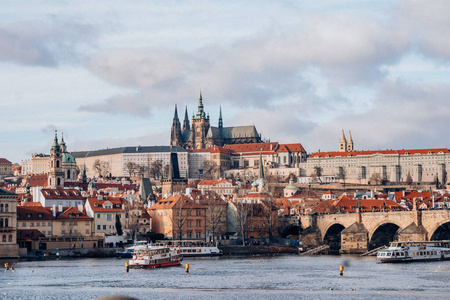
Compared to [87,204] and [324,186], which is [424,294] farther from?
[324,186]

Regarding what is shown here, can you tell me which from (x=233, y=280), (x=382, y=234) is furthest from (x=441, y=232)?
(x=233, y=280)

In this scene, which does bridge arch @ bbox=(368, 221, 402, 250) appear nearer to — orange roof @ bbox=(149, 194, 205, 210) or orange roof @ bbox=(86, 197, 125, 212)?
orange roof @ bbox=(149, 194, 205, 210)

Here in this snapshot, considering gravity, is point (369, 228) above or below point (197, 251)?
above

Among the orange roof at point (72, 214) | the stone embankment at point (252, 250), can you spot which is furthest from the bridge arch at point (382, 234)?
the orange roof at point (72, 214)

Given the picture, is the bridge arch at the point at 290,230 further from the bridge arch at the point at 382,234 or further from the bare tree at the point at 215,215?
the bridge arch at the point at 382,234

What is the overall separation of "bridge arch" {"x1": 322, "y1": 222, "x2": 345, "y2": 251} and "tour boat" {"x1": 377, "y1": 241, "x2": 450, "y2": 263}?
18.4m

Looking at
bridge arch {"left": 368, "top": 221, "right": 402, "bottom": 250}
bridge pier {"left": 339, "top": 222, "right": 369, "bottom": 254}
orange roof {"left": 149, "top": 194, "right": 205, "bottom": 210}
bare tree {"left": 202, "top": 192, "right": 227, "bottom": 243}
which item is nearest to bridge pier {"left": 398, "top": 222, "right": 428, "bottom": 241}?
bridge arch {"left": 368, "top": 221, "right": 402, "bottom": 250}

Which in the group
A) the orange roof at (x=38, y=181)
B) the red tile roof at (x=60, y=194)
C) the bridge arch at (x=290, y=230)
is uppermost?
the orange roof at (x=38, y=181)

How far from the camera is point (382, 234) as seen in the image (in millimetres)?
88500

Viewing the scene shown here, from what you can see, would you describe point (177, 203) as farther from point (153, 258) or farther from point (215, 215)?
point (153, 258)

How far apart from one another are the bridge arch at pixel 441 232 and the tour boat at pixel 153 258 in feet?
75.3

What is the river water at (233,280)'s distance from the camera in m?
49.5

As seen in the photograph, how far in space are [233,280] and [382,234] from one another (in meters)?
34.4

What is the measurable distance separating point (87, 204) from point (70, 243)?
789 centimetres
